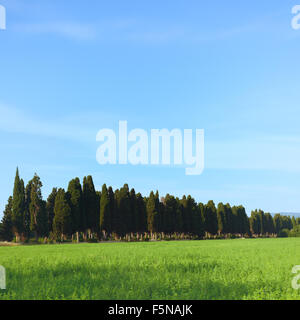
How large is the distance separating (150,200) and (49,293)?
207 ft

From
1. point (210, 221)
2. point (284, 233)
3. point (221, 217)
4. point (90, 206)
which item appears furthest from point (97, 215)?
point (284, 233)

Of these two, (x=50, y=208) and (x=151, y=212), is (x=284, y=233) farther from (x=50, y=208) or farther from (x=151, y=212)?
(x=50, y=208)

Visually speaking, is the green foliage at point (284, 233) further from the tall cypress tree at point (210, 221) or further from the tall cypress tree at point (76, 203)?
the tall cypress tree at point (76, 203)

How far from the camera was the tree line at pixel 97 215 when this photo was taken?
60.1 metres

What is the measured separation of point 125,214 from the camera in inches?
2675

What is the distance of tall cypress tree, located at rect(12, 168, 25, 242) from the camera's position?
6088cm

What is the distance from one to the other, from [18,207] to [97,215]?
1299 centimetres

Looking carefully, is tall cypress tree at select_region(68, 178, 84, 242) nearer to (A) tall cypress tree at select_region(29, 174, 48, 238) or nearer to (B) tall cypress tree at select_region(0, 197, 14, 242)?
(A) tall cypress tree at select_region(29, 174, 48, 238)

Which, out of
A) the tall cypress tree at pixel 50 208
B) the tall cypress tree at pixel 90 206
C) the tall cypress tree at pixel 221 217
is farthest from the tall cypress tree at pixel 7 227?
the tall cypress tree at pixel 221 217

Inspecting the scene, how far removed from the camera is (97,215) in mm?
62500

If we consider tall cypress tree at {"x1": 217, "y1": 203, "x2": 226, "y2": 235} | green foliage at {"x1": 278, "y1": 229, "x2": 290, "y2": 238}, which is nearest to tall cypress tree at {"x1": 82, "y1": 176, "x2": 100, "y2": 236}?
tall cypress tree at {"x1": 217, "y1": 203, "x2": 226, "y2": 235}

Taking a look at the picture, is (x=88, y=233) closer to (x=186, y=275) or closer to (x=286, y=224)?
(x=186, y=275)

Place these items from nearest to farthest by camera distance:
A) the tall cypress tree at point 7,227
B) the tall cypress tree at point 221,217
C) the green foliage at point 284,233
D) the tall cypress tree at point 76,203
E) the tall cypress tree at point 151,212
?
the tall cypress tree at point 76,203
the tall cypress tree at point 7,227
the tall cypress tree at point 151,212
the tall cypress tree at point 221,217
the green foliage at point 284,233
